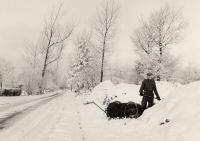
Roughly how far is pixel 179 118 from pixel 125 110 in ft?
8.82

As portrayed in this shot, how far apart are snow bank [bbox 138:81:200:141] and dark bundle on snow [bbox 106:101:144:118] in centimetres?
99

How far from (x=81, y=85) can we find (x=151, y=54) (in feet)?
60.2

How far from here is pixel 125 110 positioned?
22.3ft

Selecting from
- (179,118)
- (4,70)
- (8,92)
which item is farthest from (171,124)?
(4,70)

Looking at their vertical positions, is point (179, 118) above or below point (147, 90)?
below

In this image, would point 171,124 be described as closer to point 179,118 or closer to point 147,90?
point 179,118

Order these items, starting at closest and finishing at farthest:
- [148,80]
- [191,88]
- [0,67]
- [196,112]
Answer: [196,112], [191,88], [148,80], [0,67]

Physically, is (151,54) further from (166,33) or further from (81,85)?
(81,85)

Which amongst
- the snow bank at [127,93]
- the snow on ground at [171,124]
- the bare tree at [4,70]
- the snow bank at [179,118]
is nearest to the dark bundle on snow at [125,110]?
the snow on ground at [171,124]

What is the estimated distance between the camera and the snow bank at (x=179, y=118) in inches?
149

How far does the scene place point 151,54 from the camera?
68.1ft

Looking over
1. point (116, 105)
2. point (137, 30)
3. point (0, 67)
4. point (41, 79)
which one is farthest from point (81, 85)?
point (0, 67)

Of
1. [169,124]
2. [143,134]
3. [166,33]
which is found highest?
[166,33]

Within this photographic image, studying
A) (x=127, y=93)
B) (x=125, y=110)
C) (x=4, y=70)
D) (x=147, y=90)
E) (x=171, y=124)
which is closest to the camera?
(x=171, y=124)
